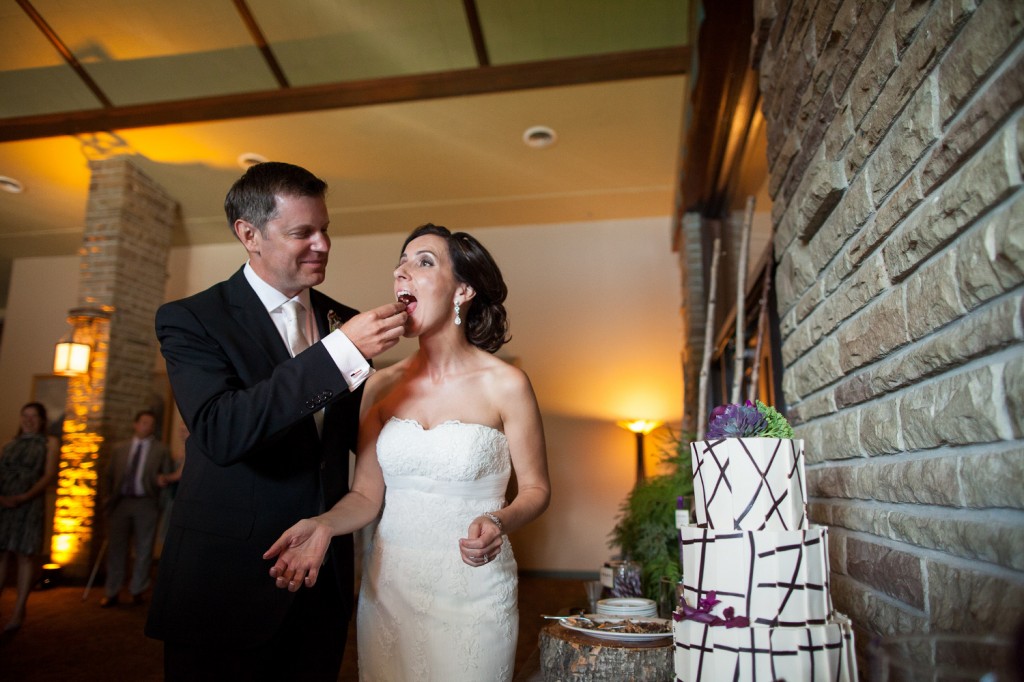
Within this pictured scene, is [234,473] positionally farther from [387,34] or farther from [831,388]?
[387,34]

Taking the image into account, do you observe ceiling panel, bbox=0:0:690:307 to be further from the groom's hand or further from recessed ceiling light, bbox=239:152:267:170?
the groom's hand

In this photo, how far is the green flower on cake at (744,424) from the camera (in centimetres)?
106

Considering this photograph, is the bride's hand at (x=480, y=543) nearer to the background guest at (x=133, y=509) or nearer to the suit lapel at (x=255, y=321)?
the suit lapel at (x=255, y=321)

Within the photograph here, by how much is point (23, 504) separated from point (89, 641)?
1125 millimetres

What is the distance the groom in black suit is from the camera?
1494 millimetres

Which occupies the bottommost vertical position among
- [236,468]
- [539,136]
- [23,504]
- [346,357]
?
[23,504]

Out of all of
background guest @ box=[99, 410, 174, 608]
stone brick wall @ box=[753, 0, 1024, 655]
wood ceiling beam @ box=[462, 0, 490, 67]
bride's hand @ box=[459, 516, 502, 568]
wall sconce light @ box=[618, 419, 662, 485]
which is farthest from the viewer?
wall sconce light @ box=[618, 419, 662, 485]

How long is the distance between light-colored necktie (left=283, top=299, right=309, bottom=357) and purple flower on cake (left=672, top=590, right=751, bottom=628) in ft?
4.04

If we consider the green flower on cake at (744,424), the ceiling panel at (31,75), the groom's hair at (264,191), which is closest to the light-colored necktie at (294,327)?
the groom's hair at (264,191)

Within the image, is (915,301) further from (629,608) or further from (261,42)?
(261,42)

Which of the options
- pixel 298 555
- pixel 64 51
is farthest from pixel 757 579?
pixel 64 51

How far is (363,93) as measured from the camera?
577 centimetres

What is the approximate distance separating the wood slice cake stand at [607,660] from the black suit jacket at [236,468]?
0.56 metres

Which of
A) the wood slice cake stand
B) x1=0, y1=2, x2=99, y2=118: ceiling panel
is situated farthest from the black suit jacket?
x1=0, y1=2, x2=99, y2=118: ceiling panel
